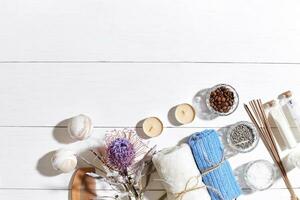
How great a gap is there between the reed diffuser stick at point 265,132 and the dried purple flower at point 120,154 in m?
0.34

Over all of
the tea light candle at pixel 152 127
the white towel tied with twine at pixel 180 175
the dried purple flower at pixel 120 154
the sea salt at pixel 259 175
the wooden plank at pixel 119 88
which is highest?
the wooden plank at pixel 119 88

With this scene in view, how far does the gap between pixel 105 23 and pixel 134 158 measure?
381 mm

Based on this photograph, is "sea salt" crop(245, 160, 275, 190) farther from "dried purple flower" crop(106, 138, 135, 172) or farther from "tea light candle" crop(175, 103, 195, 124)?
"dried purple flower" crop(106, 138, 135, 172)

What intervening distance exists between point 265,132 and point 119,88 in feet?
1.33

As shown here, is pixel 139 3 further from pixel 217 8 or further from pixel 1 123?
pixel 1 123

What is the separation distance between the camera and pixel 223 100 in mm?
1303

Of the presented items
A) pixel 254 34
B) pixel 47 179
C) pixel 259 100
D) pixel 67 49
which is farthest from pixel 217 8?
pixel 47 179

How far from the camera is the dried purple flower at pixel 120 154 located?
48.6 inches

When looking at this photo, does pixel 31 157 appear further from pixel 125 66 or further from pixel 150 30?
pixel 150 30

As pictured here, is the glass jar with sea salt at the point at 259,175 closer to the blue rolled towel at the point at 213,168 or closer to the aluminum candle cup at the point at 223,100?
the blue rolled towel at the point at 213,168

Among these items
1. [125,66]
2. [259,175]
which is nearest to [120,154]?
[125,66]

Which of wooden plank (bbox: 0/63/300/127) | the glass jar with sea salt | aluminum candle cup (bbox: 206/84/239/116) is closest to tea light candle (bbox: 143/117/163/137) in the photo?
wooden plank (bbox: 0/63/300/127)

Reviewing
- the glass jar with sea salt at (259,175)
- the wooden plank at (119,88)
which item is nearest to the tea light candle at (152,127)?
the wooden plank at (119,88)

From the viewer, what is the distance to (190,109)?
1332 mm
